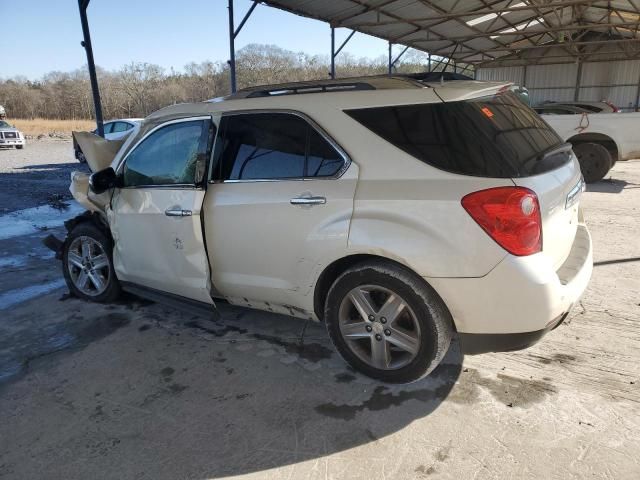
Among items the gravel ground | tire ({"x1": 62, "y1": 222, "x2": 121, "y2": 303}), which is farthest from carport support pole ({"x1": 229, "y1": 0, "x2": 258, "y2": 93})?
tire ({"x1": 62, "y1": 222, "x2": 121, "y2": 303})

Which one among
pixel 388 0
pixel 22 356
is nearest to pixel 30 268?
pixel 22 356

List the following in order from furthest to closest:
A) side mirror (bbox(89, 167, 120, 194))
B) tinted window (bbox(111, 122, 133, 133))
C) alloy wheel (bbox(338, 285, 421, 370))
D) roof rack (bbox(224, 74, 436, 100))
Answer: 1. tinted window (bbox(111, 122, 133, 133))
2. side mirror (bbox(89, 167, 120, 194))
3. roof rack (bbox(224, 74, 436, 100))
4. alloy wheel (bbox(338, 285, 421, 370))

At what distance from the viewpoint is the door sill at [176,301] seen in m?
3.39

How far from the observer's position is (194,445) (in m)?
2.45

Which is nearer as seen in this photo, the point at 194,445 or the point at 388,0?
the point at 194,445

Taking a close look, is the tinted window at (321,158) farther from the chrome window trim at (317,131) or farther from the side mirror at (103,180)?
the side mirror at (103,180)

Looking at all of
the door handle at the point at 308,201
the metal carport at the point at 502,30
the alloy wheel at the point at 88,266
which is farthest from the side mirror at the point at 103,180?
the metal carport at the point at 502,30

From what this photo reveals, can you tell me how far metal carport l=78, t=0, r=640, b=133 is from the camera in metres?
12.2

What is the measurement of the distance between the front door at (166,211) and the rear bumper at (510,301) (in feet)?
5.65

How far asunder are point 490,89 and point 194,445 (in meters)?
2.65

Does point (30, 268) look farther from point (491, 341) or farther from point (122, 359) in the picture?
point (491, 341)

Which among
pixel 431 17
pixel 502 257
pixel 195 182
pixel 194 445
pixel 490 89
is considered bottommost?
pixel 194 445

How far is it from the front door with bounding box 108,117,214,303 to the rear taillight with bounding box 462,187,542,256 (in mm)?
1856

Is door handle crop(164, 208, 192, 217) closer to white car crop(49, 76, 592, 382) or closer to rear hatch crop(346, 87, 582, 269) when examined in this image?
white car crop(49, 76, 592, 382)
